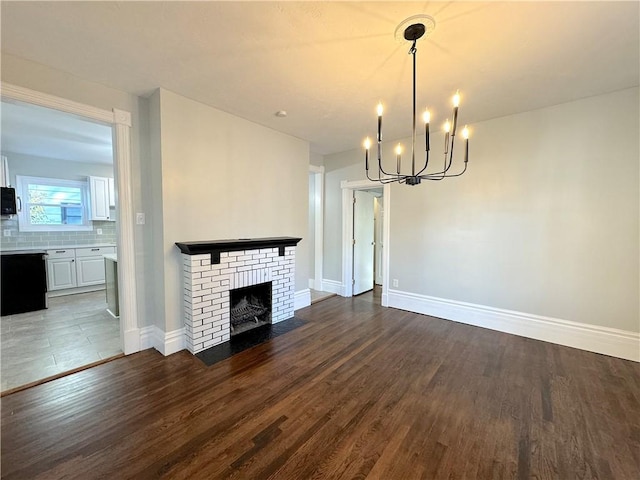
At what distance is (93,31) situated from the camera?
178cm

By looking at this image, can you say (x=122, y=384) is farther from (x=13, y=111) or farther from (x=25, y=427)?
(x=13, y=111)

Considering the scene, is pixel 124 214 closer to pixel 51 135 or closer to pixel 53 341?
pixel 53 341

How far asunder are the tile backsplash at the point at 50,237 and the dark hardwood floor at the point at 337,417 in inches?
161

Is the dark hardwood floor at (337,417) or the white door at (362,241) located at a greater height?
the white door at (362,241)

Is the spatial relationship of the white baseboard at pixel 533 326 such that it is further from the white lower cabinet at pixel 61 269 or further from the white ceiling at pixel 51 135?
the white lower cabinet at pixel 61 269

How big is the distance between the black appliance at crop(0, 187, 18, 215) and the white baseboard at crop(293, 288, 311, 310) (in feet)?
16.4

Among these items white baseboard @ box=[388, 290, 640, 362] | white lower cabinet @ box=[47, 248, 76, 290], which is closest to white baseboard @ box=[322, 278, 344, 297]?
white baseboard @ box=[388, 290, 640, 362]

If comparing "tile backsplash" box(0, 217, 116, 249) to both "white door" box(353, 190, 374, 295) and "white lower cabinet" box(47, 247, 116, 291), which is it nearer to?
"white lower cabinet" box(47, 247, 116, 291)

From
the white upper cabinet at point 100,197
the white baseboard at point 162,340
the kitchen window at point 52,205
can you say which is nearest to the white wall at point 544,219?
the white baseboard at point 162,340

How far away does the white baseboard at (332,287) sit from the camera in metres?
4.93

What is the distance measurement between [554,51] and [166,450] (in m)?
3.87

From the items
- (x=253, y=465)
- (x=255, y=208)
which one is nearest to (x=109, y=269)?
(x=255, y=208)

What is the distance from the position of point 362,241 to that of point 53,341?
4.54 m

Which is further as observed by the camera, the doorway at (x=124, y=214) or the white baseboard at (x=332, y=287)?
the white baseboard at (x=332, y=287)
